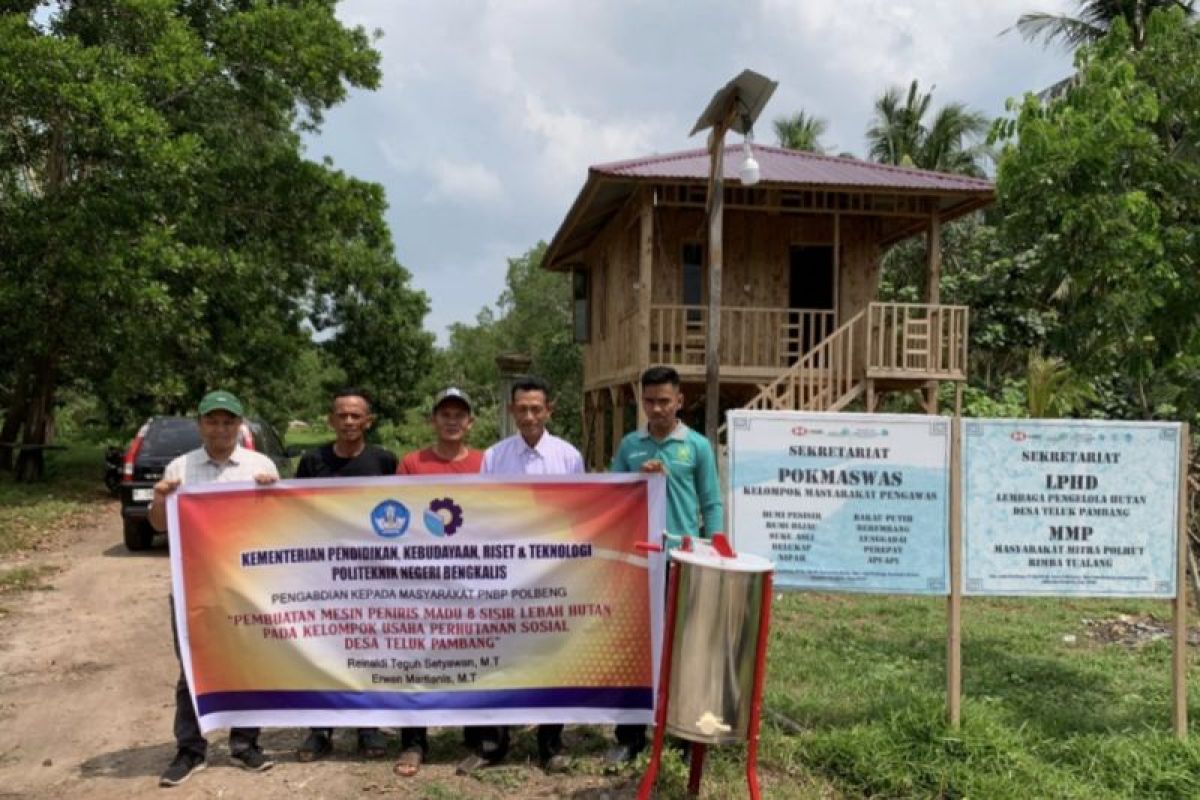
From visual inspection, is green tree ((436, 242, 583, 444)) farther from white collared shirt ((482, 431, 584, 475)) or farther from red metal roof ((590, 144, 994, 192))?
white collared shirt ((482, 431, 584, 475))

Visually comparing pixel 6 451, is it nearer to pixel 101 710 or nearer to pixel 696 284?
pixel 696 284

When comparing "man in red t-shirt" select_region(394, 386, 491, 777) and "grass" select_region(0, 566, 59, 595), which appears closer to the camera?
"man in red t-shirt" select_region(394, 386, 491, 777)

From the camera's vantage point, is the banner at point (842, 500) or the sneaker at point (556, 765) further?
the banner at point (842, 500)

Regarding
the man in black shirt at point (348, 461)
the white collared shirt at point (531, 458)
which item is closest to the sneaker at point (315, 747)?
the man in black shirt at point (348, 461)

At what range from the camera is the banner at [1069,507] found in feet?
16.0

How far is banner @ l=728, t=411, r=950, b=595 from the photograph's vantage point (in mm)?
4777

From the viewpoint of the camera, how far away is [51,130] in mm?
16547

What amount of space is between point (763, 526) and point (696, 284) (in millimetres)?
11215

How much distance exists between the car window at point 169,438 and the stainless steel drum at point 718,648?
900cm

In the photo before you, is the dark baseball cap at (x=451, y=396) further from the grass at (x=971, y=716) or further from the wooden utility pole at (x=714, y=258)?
the wooden utility pole at (x=714, y=258)

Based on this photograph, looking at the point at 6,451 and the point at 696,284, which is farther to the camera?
the point at 6,451

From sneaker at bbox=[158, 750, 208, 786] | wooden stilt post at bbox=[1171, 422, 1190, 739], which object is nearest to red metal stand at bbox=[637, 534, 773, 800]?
sneaker at bbox=[158, 750, 208, 786]

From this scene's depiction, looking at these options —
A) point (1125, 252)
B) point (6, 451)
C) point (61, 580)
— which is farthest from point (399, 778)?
point (6, 451)

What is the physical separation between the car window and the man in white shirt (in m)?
7.76
